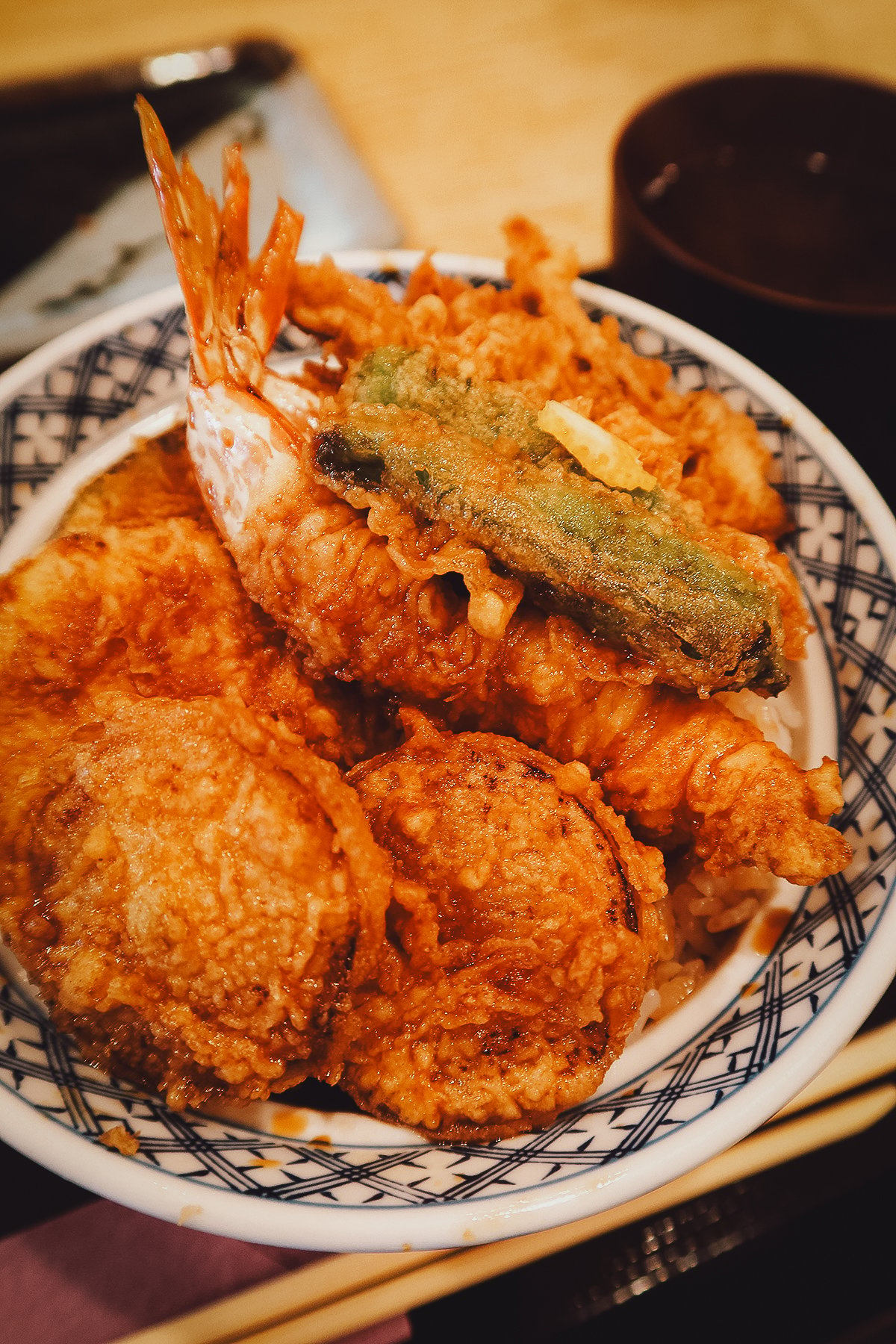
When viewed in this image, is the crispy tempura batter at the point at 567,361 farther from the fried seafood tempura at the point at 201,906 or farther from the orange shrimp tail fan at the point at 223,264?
the fried seafood tempura at the point at 201,906

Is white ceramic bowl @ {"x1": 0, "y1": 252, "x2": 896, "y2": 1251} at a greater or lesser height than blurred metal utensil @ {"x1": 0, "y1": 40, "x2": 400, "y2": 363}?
lesser

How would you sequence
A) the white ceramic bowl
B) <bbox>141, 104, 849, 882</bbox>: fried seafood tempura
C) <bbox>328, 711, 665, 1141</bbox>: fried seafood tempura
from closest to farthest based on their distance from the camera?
the white ceramic bowl, <bbox>328, 711, 665, 1141</bbox>: fried seafood tempura, <bbox>141, 104, 849, 882</bbox>: fried seafood tempura

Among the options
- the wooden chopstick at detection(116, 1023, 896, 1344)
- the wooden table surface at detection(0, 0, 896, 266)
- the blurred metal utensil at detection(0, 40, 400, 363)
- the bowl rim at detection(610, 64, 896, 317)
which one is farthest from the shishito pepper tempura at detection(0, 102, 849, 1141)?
the wooden table surface at detection(0, 0, 896, 266)

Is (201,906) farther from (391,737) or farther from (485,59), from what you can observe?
(485,59)

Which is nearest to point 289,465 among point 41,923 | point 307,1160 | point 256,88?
point 41,923

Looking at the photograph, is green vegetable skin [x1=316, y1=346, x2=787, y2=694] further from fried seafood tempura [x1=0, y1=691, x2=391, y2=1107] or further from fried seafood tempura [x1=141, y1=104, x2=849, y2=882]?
fried seafood tempura [x1=0, y1=691, x2=391, y2=1107]

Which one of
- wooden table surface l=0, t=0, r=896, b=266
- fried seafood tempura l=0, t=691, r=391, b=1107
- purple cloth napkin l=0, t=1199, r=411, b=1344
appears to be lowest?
purple cloth napkin l=0, t=1199, r=411, b=1344
